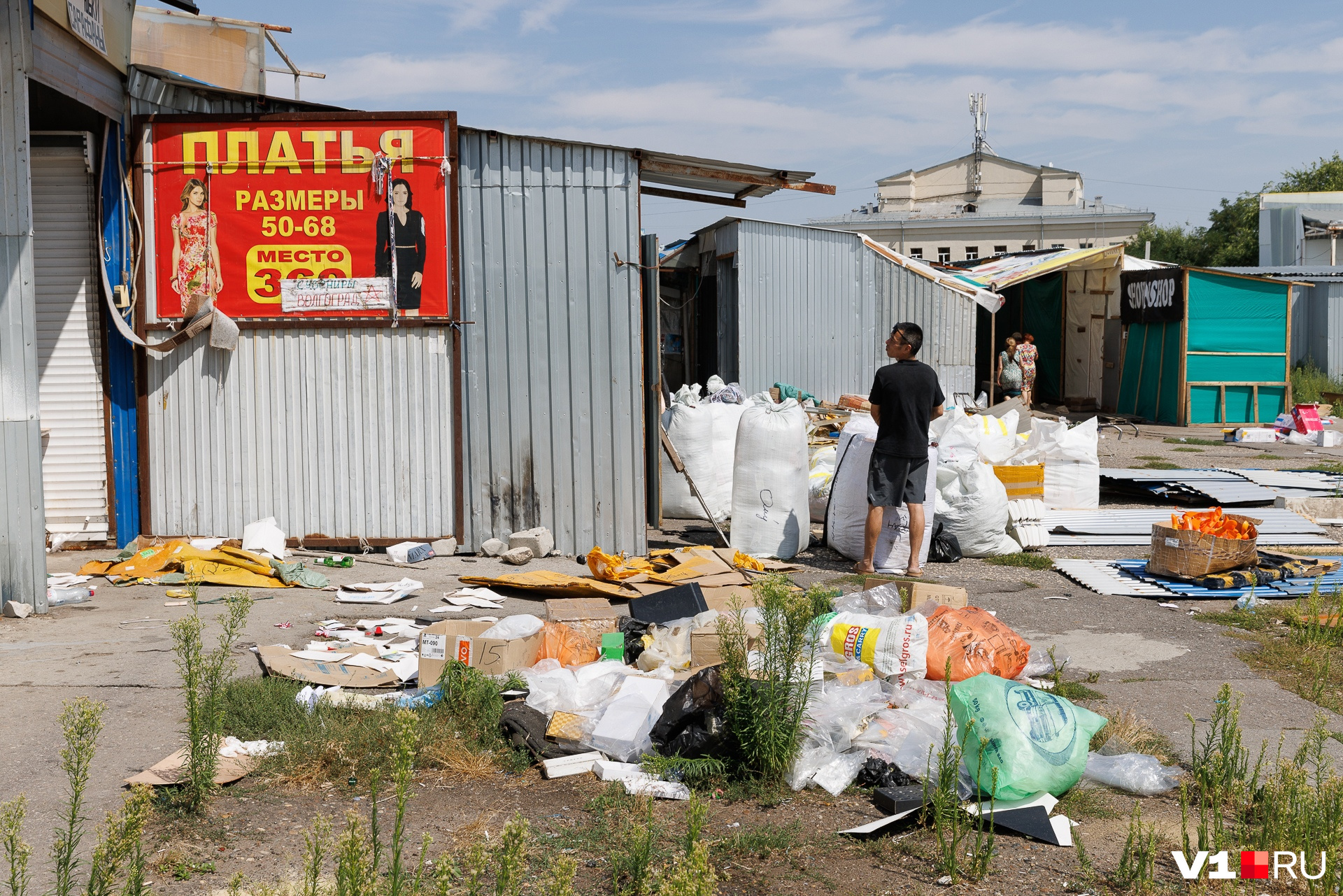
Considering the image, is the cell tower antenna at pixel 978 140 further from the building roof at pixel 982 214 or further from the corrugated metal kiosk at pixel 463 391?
the corrugated metal kiosk at pixel 463 391

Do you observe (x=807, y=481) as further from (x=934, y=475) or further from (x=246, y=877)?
(x=246, y=877)

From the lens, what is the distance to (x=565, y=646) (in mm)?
5445

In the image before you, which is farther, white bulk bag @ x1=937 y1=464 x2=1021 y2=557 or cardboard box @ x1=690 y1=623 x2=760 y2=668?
white bulk bag @ x1=937 y1=464 x2=1021 y2=557

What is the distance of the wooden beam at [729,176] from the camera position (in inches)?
329

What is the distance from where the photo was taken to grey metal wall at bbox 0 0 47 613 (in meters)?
6.34

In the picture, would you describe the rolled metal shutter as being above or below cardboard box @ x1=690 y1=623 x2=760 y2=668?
above

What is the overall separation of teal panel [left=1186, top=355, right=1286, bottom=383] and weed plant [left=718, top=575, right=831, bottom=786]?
17.2 metres

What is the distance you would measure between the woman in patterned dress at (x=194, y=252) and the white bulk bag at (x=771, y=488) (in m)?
4.00

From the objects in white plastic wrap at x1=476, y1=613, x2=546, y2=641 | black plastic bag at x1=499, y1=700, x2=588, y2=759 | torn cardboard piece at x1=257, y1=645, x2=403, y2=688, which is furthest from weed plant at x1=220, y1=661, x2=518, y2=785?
white plastic wrap at x1=476, y1=613, x2=546, y2=641

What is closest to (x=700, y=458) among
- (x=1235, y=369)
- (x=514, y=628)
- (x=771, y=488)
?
(x=771, y=488)

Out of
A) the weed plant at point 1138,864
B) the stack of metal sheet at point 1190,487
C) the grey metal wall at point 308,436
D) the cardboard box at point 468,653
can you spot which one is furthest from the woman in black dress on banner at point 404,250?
the stack of metal sheet at point 1190,487

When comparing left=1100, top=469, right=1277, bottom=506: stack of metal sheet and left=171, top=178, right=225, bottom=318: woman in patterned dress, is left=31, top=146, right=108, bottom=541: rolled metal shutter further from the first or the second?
left=1100, top=469, right=1277, bottom=506: stack of metal sheet

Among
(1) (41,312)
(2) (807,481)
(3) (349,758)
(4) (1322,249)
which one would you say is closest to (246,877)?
(3) (349,758)

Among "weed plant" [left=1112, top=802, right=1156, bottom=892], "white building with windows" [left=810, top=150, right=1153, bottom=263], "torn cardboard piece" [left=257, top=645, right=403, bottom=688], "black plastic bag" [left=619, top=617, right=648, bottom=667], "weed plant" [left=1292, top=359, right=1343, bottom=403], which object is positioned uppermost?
"white building with windows" [left=810, top=150, right=1153, bottom=263]
